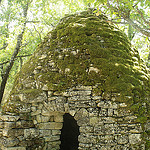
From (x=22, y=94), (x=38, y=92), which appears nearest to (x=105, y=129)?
(x=38, y=92)

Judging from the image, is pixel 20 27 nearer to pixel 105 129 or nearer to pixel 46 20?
pixel 46 20

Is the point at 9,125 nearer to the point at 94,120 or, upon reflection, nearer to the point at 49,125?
the point at 49,125

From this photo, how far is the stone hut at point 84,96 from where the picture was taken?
4.13 metres

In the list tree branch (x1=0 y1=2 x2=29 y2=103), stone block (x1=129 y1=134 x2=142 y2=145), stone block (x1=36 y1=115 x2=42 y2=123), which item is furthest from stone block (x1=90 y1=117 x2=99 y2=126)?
tree branch (x1=0 y1=2 x2=29 y2=103)

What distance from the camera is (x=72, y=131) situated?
6.69 metres

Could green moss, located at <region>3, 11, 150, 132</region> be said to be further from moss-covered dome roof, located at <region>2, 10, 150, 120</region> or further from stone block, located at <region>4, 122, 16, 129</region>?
stone block, located at <region>4, 122, 16, 129</region>

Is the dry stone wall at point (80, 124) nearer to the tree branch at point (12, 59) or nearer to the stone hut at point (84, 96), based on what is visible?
the stone hut at point (84, 96)

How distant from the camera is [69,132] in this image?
6.70m

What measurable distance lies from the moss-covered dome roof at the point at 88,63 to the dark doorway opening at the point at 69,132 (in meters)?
2.29

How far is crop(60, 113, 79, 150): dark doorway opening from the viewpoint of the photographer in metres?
6.49

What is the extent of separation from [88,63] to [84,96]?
985 mm

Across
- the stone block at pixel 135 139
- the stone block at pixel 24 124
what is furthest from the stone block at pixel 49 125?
the stone block at pixel 135 139

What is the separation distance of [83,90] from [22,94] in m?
1.82

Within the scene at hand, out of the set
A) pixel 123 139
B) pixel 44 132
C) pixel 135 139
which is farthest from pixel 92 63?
pixel 44 132
